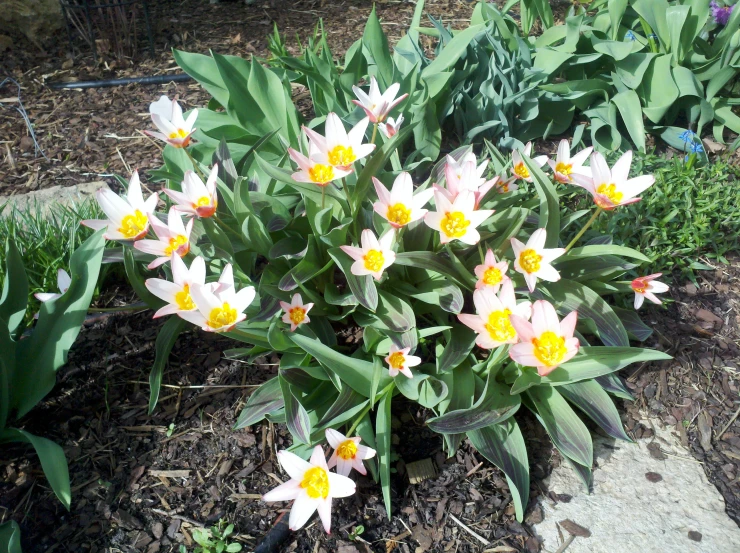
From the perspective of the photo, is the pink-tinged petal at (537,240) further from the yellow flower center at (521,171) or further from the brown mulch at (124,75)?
the brown mulch at (124,75)

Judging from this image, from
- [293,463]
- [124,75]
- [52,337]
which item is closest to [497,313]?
[293,463]

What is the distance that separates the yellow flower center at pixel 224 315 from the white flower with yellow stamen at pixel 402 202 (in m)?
0.42

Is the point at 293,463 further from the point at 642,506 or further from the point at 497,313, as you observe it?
the point at 642,506

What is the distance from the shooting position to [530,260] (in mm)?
1443

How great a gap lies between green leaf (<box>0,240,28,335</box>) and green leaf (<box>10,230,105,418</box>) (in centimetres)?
6

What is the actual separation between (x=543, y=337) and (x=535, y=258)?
0.27 meters

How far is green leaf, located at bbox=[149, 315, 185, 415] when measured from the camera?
62.4 inches

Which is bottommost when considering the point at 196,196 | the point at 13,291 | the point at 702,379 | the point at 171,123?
the point at 702,379

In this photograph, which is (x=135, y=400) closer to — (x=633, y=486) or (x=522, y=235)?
(x=522, y=235)

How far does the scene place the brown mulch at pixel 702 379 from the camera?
177cm

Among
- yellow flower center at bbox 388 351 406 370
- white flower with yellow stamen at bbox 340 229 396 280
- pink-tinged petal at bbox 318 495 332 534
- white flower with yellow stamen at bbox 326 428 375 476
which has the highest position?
white flower with yellow stamen at bbox 340 229 396 280

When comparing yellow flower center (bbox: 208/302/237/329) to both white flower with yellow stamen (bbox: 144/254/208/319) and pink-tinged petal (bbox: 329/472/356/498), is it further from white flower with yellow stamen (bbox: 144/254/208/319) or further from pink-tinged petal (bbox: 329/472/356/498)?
pink-tinged petal (bbox: 329/472/356/498)

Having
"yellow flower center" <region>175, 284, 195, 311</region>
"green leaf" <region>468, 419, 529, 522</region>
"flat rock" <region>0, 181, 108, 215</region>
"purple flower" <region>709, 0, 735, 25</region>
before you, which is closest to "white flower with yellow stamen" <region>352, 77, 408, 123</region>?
"yellow flower center" <region>175, 284, 195, 311</region>

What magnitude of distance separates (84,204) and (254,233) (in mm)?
982
